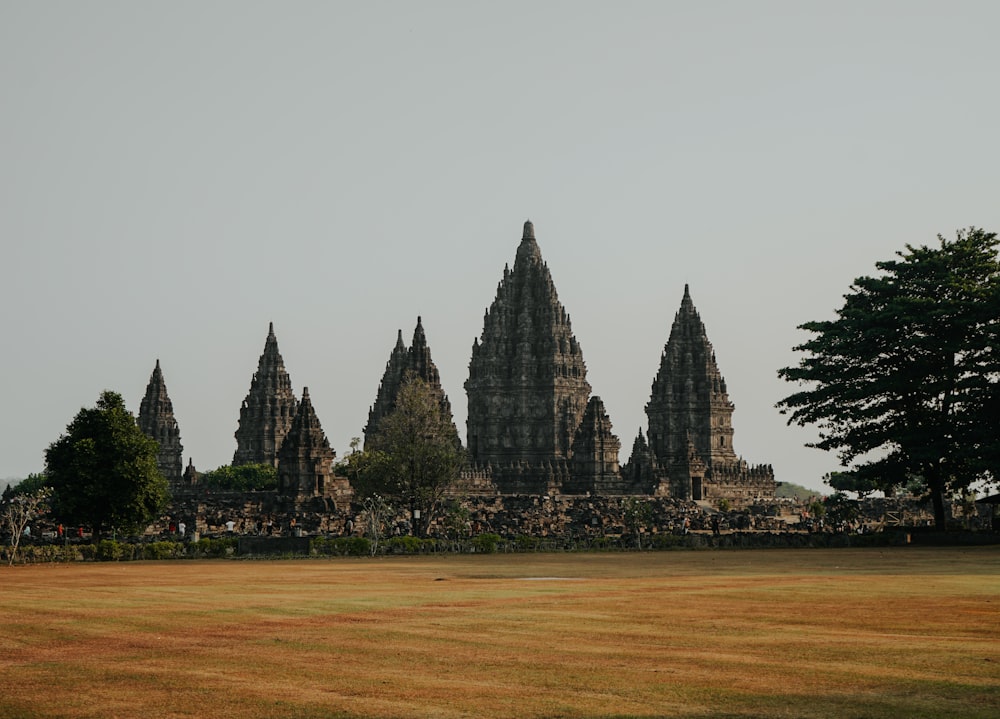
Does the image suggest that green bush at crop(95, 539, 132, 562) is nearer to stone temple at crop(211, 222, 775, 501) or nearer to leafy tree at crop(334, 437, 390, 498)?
leafy tree at crop(334, 437, 390, 498)

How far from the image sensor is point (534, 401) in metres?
158

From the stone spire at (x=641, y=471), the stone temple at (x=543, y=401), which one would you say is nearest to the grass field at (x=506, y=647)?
the stone spire at (x=641, y=471)

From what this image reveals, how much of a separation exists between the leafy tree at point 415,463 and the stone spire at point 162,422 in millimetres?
70074

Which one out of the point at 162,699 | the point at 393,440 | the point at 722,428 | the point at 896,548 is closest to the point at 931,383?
the point at 896,548

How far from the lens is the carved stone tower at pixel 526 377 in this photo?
6147 inches

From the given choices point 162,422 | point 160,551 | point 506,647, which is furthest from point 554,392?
point 506,647

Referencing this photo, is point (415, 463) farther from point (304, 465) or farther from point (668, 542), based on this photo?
point (668, 542)

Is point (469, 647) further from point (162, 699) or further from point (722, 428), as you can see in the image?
point (722, 428)

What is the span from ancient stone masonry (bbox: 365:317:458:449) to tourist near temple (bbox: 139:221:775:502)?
16 cm

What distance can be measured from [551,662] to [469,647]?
7.01 ft

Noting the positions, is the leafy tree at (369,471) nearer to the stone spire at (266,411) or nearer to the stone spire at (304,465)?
the stone spire at (304,465)

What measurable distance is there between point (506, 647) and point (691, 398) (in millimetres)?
143044

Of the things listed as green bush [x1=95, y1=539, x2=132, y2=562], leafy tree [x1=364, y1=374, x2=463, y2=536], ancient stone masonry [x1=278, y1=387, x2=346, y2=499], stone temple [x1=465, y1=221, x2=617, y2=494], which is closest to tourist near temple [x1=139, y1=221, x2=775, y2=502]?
stone temple [x1=465, y1=221, x2=617, y2=494]

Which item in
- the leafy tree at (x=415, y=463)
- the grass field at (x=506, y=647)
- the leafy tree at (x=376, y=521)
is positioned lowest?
the grass field at (x=506, y=647)
